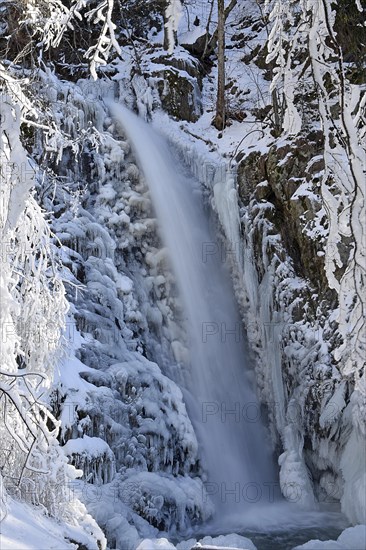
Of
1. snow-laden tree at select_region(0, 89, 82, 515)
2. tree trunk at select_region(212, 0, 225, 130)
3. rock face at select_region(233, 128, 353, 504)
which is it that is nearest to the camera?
snow-laden tree at select_region(0, 89, 82, 515)

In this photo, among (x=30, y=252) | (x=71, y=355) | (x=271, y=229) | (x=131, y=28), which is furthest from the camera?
(x=131, y=28)

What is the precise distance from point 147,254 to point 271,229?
1.88 metres

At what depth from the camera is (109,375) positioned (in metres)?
7.13

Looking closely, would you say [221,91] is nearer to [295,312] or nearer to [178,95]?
[178,95]

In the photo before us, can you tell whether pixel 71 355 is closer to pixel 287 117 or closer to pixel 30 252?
pixel 30 252

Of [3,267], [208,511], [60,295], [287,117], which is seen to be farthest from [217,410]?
[287,117]

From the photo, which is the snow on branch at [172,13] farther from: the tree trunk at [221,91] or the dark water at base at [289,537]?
the tree trunk at [221,91]

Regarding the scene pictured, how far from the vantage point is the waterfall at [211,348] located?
8031 millimetres

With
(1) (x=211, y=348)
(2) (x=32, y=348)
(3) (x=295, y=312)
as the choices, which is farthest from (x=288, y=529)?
(2) (x=32, y=348)

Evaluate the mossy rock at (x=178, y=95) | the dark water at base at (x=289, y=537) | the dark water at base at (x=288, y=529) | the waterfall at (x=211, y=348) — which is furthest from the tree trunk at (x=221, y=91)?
the dark water at base at (x=289, y=537)

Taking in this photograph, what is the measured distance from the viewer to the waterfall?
26.3ft

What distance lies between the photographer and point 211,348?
927 centimetres

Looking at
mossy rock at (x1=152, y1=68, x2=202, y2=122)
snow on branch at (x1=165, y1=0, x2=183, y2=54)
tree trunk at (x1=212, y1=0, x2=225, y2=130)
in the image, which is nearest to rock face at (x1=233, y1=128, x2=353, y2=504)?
tree trunk at (x1=212, y1=0, x2=225, y2=130)

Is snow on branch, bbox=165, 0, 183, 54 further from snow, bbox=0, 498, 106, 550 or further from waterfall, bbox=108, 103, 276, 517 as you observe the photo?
waterfall, bbox=108, 103, 276, 517
